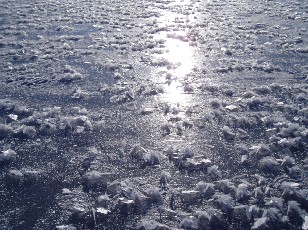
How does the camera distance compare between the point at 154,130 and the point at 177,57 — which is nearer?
the point at 154,130

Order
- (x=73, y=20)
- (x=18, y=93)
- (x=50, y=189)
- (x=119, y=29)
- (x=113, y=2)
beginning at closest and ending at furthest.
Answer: (x=50, y=189), (x=18, y=93), (x=119, y=29), (x=73, y=20), (x=113, y=2)

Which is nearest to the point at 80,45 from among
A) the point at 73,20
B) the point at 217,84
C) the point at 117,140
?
the point at 73,20

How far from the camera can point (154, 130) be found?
7766 millimetres

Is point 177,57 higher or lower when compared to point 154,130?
higher

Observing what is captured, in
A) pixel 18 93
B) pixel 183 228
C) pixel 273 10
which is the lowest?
pixel 183 228

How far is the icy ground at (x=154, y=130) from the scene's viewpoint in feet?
18.1

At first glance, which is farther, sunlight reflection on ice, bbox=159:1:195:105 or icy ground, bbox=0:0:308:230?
sunlight reflection on ice, bbox=159:1:195:105

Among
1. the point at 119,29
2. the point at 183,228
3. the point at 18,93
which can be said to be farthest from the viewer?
the point at 119,29

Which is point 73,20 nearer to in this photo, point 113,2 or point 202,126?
point 113,2

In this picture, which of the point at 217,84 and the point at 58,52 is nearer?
the point at 217,84

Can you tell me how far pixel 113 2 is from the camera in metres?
23.3

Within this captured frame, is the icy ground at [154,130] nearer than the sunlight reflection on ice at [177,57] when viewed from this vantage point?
Yes

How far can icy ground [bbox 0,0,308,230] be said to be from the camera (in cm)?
551

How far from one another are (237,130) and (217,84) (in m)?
2.60
